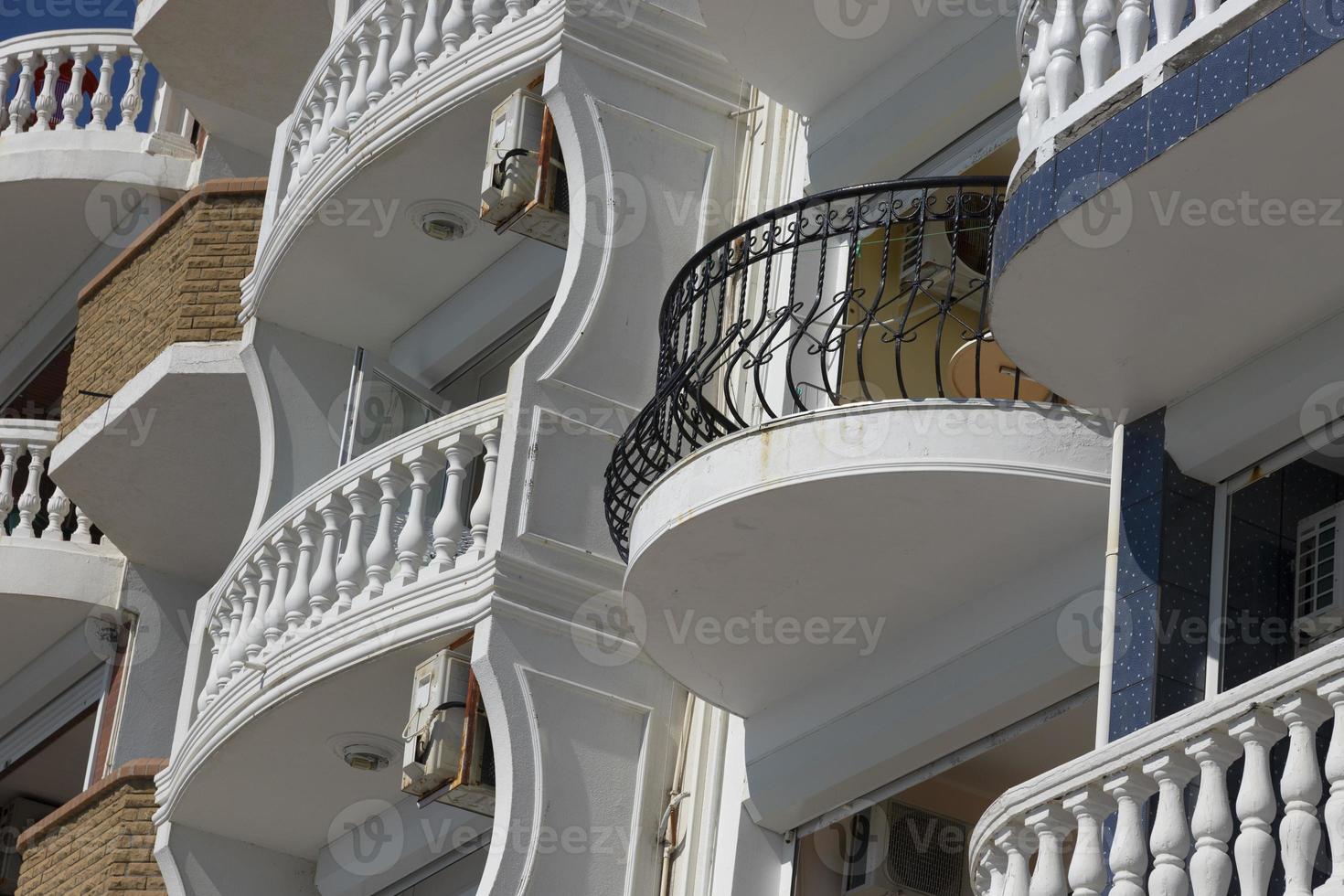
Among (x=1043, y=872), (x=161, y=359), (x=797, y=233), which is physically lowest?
(x=1043, y=872)

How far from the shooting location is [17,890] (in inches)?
545

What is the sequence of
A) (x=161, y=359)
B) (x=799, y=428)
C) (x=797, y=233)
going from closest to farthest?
(x=799, y=428) → (x=797, y=233) → (x=161, y=359)

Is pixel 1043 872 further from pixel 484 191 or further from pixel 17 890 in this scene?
pixel 17 890

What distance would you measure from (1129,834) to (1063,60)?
2.41 m

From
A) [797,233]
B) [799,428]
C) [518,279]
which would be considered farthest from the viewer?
[518,279]

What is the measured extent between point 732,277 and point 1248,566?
3.81 m

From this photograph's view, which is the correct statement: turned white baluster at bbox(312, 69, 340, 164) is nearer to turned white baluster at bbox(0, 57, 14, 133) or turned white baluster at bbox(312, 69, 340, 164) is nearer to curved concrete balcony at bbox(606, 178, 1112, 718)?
curved concrete balcony at bbox(606, 178, 1112, 718)

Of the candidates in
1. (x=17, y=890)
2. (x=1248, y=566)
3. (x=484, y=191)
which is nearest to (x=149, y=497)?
(x=17, y=890)

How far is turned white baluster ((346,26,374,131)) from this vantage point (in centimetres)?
1241

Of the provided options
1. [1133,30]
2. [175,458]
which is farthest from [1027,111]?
[175,458]

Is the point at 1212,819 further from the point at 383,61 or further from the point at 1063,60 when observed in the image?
the point at 383,61

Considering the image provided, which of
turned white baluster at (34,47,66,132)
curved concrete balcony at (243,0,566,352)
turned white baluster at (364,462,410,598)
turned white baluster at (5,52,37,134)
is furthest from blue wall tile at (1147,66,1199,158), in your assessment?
turned white baluster at (5,52,37,134)

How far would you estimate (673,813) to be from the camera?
1013cm

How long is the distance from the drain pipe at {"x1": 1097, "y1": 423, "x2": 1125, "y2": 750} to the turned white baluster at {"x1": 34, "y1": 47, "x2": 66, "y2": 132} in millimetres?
11583
